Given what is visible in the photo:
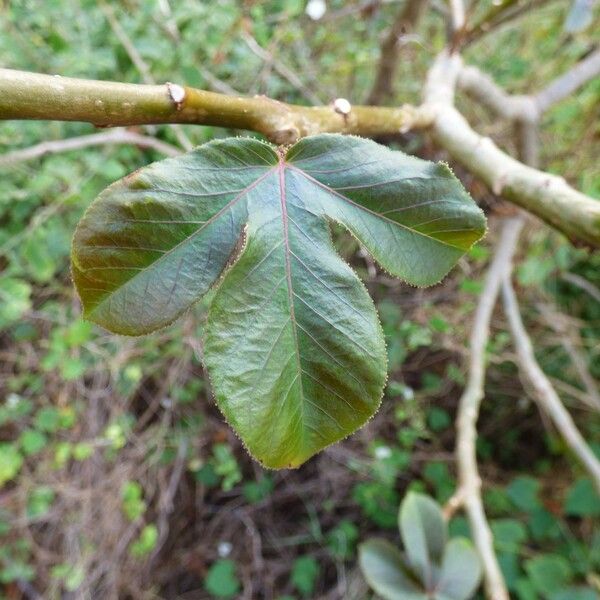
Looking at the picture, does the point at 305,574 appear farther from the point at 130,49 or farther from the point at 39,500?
the point at 130,49

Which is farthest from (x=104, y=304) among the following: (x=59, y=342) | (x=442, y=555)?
(x=59, y=342)

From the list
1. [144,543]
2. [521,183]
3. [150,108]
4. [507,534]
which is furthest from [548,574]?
[150,108]

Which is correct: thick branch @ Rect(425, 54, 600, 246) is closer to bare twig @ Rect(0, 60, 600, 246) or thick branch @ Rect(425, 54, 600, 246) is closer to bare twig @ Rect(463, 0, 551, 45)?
bare twig @ Rect(0, 60, 600, 246)

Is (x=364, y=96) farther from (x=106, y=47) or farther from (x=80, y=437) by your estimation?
(x=80, y=437)

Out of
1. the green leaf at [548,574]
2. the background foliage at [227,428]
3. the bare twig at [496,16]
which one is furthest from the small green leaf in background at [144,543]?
the bare twig at [496,16]

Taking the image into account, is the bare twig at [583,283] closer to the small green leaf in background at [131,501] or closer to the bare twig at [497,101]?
the bare twig at [497,101]

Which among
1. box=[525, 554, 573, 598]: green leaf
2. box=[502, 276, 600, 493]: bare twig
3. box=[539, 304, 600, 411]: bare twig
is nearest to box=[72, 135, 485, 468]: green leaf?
box=[502, 276, 600, 493]: bare twig
